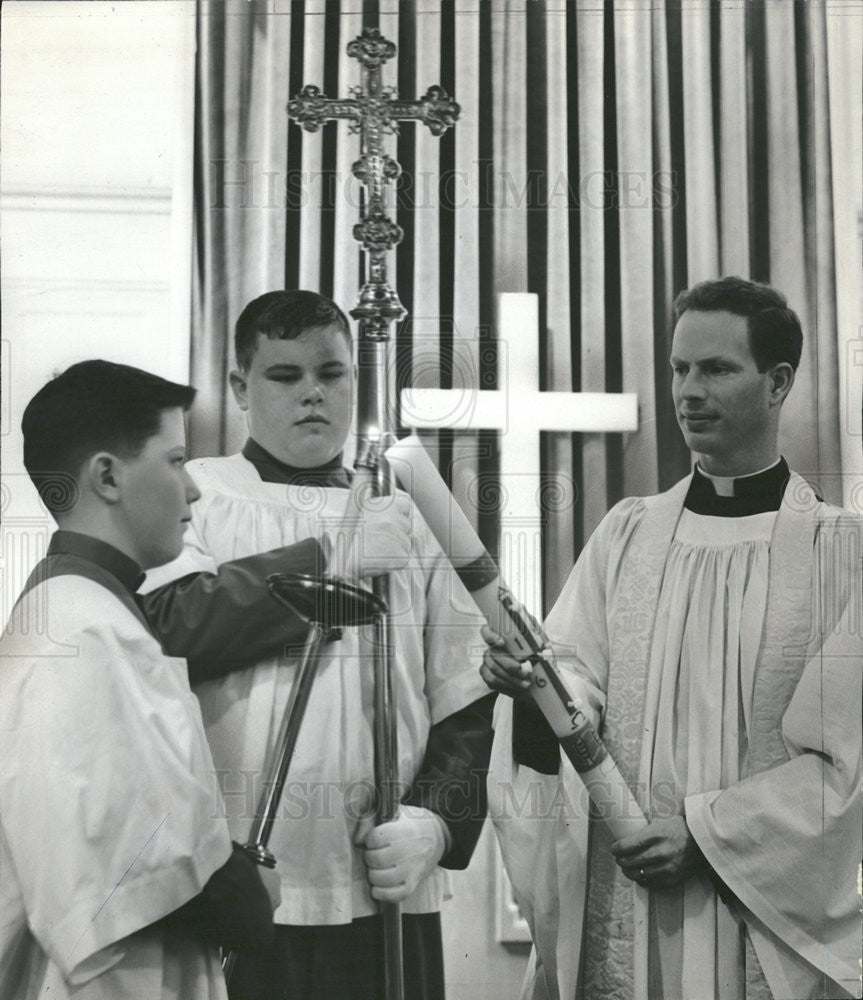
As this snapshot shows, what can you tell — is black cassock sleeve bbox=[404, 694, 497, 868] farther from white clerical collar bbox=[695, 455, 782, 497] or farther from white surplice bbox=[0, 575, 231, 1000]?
white clerical collar bbox=[695, 455, 782, 497]

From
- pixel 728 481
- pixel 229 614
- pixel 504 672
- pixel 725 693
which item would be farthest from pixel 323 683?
pixel 728 481

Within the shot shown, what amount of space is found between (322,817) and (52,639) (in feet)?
2.07

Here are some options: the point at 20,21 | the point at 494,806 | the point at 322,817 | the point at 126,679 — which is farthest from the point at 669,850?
the point at 20,21

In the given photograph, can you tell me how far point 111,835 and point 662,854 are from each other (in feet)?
3.41

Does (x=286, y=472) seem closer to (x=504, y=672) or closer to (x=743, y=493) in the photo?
(x=504, y=672)

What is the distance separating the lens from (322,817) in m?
2.34

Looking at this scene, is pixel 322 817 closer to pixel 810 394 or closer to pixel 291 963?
pixel 291 963

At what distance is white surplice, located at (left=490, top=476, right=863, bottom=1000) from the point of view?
2338 millimetres

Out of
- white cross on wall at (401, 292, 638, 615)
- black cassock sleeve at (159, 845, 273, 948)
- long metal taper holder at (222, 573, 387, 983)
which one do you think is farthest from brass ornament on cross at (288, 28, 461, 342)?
black cassock sleeve at (159, 845, 273, 948)

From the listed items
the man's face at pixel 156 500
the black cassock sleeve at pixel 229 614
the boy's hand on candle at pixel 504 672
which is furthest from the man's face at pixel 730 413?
the man's face at pixel 156 500

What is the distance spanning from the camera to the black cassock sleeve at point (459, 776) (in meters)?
2.37

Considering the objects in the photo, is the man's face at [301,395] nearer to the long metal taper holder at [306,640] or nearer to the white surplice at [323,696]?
the white surplice at [323,696]

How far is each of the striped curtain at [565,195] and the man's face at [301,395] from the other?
0.06 meters

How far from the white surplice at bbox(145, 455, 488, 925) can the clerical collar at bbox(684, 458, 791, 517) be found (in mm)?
511
